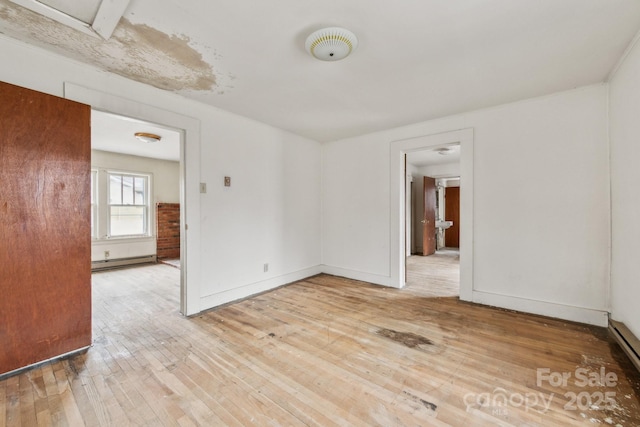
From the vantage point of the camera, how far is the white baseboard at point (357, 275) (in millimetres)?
Answer: 4102

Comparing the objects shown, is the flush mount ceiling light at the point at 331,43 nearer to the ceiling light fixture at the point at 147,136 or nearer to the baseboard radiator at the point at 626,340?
the baseboard radiator at the point at 626,340

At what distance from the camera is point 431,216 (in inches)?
284

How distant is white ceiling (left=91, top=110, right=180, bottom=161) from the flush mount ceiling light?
2.28 meters

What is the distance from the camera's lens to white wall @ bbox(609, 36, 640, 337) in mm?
2014

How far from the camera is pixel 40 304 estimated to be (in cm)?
198

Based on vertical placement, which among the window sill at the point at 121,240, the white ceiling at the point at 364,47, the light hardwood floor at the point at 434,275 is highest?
the white ceiling at the point at 364,47

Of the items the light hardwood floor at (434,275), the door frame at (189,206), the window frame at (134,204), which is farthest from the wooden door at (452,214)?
the window frame at (134,204)

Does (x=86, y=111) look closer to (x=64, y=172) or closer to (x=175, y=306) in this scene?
(x=64, y=172)

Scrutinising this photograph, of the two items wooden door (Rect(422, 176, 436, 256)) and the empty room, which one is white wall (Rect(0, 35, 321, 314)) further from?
wooden door (Rect(422, 176, 436, 256))

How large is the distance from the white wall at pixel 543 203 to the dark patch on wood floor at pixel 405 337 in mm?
1384

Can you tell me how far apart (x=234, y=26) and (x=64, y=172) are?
70.1 inches

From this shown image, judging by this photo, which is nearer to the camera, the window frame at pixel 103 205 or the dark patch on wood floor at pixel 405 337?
the dark patch on wood floor at pixel 405 337

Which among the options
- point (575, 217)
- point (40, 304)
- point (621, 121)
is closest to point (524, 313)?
point (575, 217)

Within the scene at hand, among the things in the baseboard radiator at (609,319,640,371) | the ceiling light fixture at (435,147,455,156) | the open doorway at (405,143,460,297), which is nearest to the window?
the open doorway at (405,143,460,297)
